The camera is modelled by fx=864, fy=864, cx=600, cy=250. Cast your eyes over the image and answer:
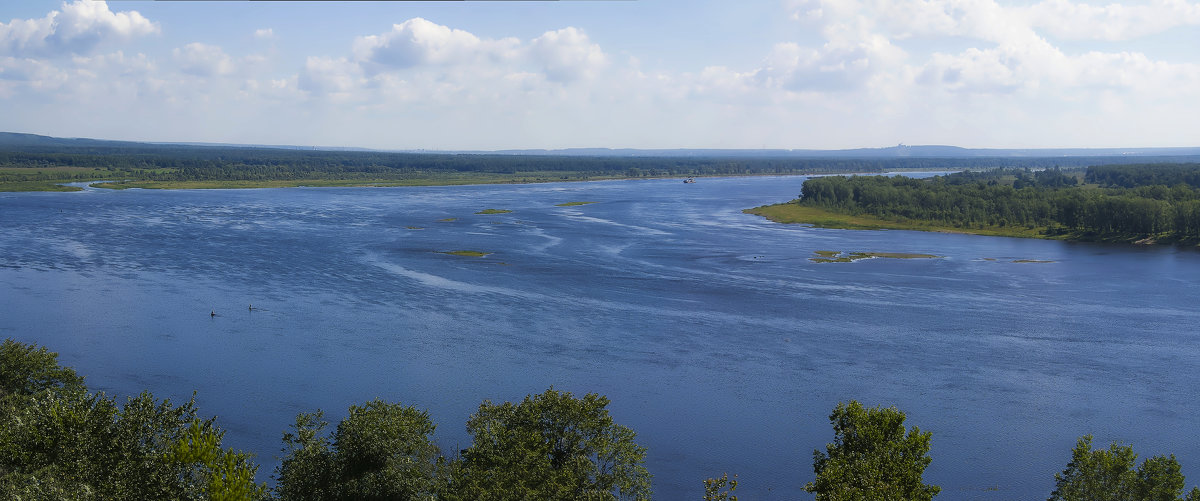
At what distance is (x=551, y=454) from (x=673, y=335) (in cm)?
1920

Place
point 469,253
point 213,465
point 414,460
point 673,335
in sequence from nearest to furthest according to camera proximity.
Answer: point 213,465, point 414,460, point 673,335, point 469,253

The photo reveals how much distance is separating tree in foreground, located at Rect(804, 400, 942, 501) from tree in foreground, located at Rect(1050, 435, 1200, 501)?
311cm

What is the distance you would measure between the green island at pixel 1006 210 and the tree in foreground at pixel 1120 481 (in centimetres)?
6094

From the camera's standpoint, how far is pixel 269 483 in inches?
894

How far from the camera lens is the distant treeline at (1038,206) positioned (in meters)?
70.4

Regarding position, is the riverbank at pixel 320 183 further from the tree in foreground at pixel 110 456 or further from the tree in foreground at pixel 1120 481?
the tree in foreground at pixel 1120 481

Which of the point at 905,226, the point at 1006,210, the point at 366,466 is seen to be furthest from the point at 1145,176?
the point at 366,466

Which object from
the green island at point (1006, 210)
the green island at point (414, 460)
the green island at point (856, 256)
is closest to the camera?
the green island at point (414, 460)

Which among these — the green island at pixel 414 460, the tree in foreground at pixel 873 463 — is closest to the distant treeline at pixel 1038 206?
the green island at pixel 414 460

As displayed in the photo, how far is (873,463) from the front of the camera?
16.9 m

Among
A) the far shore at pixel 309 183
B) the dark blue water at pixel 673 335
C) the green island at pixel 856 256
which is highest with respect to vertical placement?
the far shore at pixel 309 183

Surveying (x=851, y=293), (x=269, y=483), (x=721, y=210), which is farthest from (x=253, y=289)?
(x=721, y=210)

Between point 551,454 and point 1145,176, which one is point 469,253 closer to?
point 551,454

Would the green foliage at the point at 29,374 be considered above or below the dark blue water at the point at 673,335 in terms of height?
above
